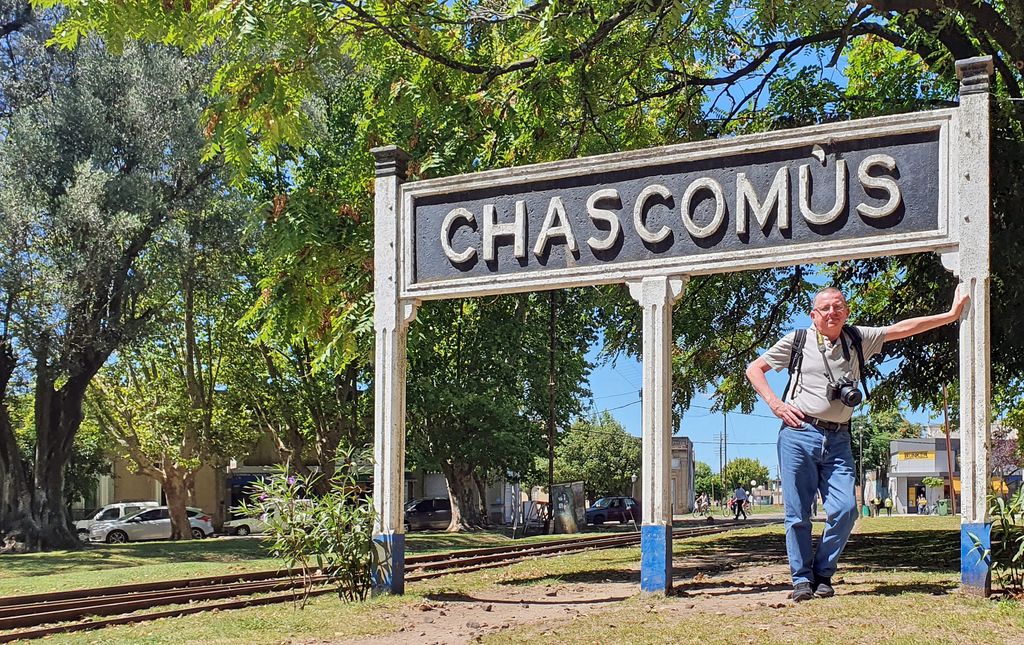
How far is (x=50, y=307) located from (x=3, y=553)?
23.3 ft

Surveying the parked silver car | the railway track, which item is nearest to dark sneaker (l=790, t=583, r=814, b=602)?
the railway track

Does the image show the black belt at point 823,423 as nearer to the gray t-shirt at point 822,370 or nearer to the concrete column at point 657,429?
the gray t-shirt at point 822,370

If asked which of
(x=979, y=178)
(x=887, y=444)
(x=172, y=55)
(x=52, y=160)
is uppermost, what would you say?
(x=172, y=55)

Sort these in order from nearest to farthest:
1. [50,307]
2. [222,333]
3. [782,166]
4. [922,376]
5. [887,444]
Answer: [782,166]
[922,376]
[50,307]
[222,333]
[887,444]

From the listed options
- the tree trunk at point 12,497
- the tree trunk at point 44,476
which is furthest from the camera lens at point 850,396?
the tree trunk at point 12,497

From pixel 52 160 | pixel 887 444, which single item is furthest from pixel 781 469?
pixel 887 444

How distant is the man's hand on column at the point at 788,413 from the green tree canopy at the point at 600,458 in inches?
2391

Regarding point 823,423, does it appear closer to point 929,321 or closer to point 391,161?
point 929,321

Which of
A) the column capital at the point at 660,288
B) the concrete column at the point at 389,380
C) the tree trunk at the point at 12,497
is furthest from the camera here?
the tree trunk at the point at 12,497

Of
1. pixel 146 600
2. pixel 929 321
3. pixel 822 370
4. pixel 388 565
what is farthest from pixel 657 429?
pixel 146 600

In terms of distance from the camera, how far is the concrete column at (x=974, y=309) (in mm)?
7871

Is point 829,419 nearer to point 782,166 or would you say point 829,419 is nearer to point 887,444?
point 782,166

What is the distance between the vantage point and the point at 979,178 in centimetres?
814

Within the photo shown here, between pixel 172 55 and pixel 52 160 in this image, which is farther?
pixel 172 55
